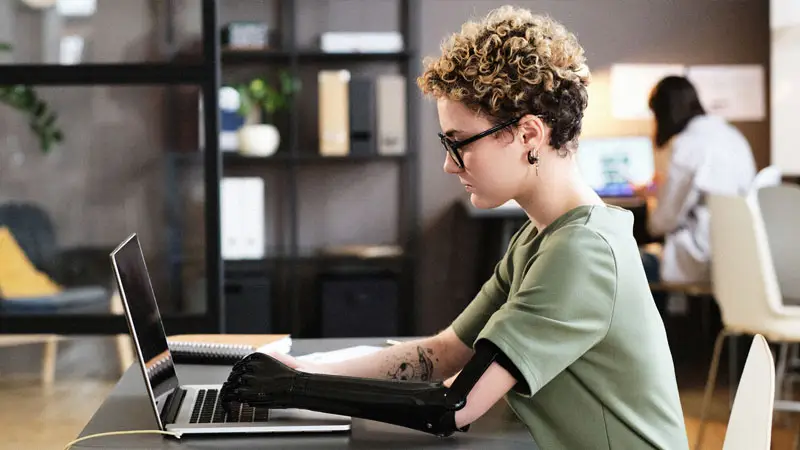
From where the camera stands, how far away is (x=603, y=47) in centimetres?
502

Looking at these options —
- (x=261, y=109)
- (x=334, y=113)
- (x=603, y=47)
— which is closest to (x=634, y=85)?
(x=603, y=47)

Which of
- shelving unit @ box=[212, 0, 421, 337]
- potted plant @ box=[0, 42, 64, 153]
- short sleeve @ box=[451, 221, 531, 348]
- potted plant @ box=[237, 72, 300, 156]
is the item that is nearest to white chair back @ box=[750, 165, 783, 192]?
shelving unit @ box=[212, 0, 421, 337]

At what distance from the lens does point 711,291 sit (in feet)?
13.5

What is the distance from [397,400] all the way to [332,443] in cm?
10

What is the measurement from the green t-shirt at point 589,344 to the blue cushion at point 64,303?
9.45ft

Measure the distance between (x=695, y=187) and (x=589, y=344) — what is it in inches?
122

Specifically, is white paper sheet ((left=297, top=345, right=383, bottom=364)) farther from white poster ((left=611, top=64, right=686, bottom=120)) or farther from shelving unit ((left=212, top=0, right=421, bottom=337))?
white poster ((left=611, top=64, right=686, bottom=120))

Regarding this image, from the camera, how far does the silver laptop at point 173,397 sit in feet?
4.17

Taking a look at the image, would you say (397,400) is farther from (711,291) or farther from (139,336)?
(711,291)

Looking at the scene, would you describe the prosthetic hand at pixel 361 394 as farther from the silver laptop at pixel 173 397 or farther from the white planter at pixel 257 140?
the white planter at pixel 257 140

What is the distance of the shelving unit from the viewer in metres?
4.73

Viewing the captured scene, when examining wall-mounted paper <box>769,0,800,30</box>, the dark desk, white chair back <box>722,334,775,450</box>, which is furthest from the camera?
wall-mounted paper <box>769,0,800,30</box>

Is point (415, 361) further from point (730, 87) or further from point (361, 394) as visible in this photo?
point (730, 87)

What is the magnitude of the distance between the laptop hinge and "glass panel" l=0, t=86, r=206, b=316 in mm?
2335
